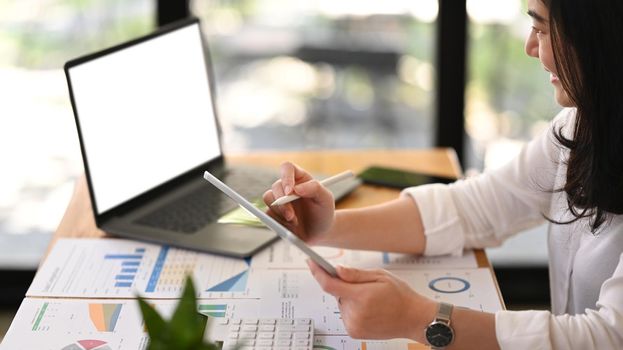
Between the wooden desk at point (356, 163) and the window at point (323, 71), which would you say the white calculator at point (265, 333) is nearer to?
the wooden desk at point (356, 163)

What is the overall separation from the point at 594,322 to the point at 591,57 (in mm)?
344

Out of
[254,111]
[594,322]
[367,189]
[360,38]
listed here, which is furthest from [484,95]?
[594,322]

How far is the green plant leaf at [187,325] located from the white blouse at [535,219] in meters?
0.71

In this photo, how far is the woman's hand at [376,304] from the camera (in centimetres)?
120

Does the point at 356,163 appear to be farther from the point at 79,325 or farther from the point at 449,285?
the point at 79,325

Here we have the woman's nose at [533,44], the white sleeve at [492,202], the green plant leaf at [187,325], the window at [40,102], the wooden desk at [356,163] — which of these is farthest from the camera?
the window at [40,102]

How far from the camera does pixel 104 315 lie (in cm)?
135

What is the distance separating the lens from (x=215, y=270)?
1.51 meters

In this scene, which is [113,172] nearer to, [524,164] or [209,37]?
[524,164]

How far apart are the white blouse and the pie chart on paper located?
1.87 ft

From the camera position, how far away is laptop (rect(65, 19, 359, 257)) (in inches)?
62.6

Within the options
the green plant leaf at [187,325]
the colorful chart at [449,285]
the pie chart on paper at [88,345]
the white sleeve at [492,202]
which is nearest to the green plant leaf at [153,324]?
the green plant leaf at [187,325]

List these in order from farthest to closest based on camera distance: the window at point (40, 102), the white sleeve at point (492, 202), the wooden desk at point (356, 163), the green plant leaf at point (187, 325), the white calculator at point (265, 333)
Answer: the window at point (40, 102) < the wooden desk at point (356, 163) < the white sleeve at point (492, 202) < the white calculator at point (265, 333) < the green plant leaf at point (187, 325)

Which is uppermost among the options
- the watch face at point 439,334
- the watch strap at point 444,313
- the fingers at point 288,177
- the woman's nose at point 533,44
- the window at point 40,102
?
the woman's nose at point 533,44
